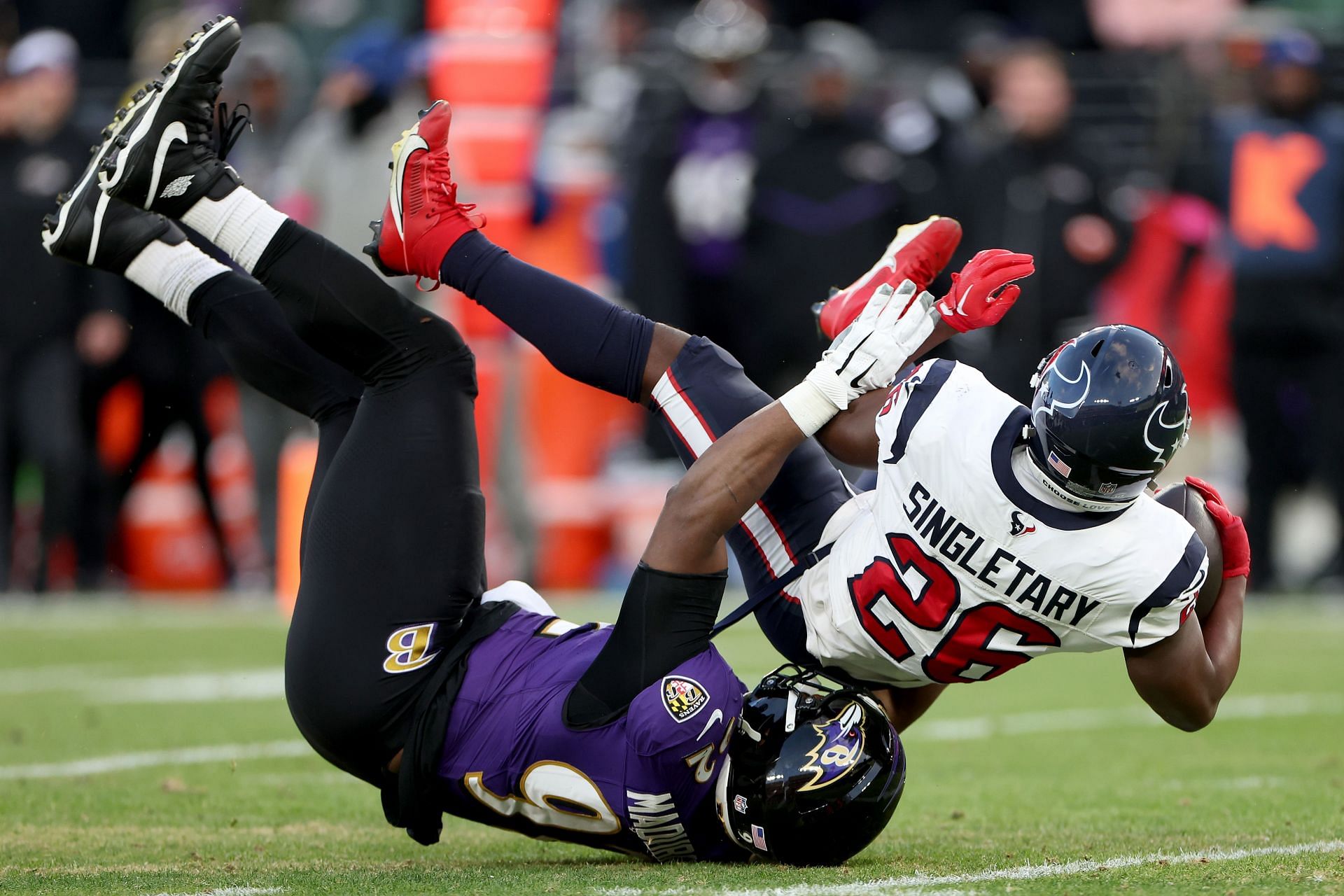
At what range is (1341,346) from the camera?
1069cm

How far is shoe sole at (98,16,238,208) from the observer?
190 inches

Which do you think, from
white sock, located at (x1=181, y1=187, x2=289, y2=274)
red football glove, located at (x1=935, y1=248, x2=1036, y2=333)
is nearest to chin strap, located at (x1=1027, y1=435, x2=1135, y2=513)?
red football glove, located at (x1=935, y1=248, x2=1036, y2=333)

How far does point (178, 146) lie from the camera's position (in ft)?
→ 16.0

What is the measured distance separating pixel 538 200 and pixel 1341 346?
4.74m

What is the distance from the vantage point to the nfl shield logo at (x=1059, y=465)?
155 inches

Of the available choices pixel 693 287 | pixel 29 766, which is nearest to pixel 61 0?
pixel 693 287

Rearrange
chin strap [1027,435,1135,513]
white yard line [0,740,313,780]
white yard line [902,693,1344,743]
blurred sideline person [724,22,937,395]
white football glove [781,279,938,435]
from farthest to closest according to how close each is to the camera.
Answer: blurred sideline person [724,22,937,395] → white yard line [902,693,1344,743] → white yard line [0,740,313,780] → white football glove [781,279,938,435] → chin strap [1027,435,1135,513]

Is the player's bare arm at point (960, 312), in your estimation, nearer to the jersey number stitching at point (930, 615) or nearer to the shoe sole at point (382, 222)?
the jersey number stitching at point (930, 615)

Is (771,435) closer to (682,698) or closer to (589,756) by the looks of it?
(682,698)

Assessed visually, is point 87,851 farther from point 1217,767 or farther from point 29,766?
point 1217,767

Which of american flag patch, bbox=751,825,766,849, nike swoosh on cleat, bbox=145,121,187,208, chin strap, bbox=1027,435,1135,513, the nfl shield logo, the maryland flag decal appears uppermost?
nike swoosh on cleat, bbox=145,121,187,208

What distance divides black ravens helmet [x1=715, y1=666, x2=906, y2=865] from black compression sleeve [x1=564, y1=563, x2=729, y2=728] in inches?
9.3

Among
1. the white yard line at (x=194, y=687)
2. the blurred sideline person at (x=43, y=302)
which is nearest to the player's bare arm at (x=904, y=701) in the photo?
the white yard line at (x=194, y=687)

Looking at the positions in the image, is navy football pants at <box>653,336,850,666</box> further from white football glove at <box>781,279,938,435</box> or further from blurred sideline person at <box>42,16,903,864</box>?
white football glove at <box>781,279,938,435</box>
